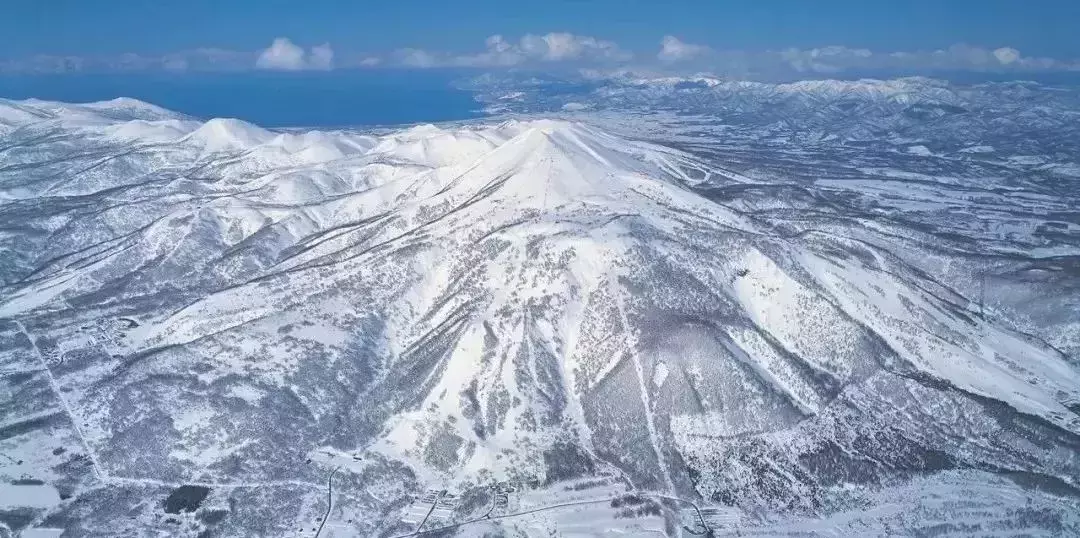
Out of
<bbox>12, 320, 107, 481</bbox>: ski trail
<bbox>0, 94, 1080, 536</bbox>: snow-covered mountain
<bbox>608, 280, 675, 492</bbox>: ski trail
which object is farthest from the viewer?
<bbox>608, 280, 675, 492</bbox>: ski trail

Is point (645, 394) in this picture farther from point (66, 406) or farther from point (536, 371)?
point (66, 406)

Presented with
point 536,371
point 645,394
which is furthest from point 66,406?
point 645,394

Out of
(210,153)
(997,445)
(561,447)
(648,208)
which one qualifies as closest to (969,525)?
(997,445)

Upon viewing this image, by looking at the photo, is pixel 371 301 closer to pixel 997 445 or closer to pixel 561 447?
pixel 561 447

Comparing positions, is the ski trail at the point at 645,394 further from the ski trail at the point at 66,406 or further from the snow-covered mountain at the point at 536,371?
the ski trail at the point at 66,406

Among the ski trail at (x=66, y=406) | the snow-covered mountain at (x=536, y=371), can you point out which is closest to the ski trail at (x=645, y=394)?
the snow-covered mountain at (x=536, y=371)

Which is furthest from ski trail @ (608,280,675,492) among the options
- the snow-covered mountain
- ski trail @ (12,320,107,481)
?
ski trail @ (12,320,107,481)

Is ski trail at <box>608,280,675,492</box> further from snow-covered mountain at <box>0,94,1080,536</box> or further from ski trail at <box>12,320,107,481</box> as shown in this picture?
ski trail at <box>12,320,107,481</box>

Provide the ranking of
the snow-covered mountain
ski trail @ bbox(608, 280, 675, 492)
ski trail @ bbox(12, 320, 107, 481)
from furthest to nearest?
1. ski trail @ bbox(608, 280, 675, 492)
2. ski trail @ bbox(12, 320, 107, 481)
3. the snow-covered mountain
